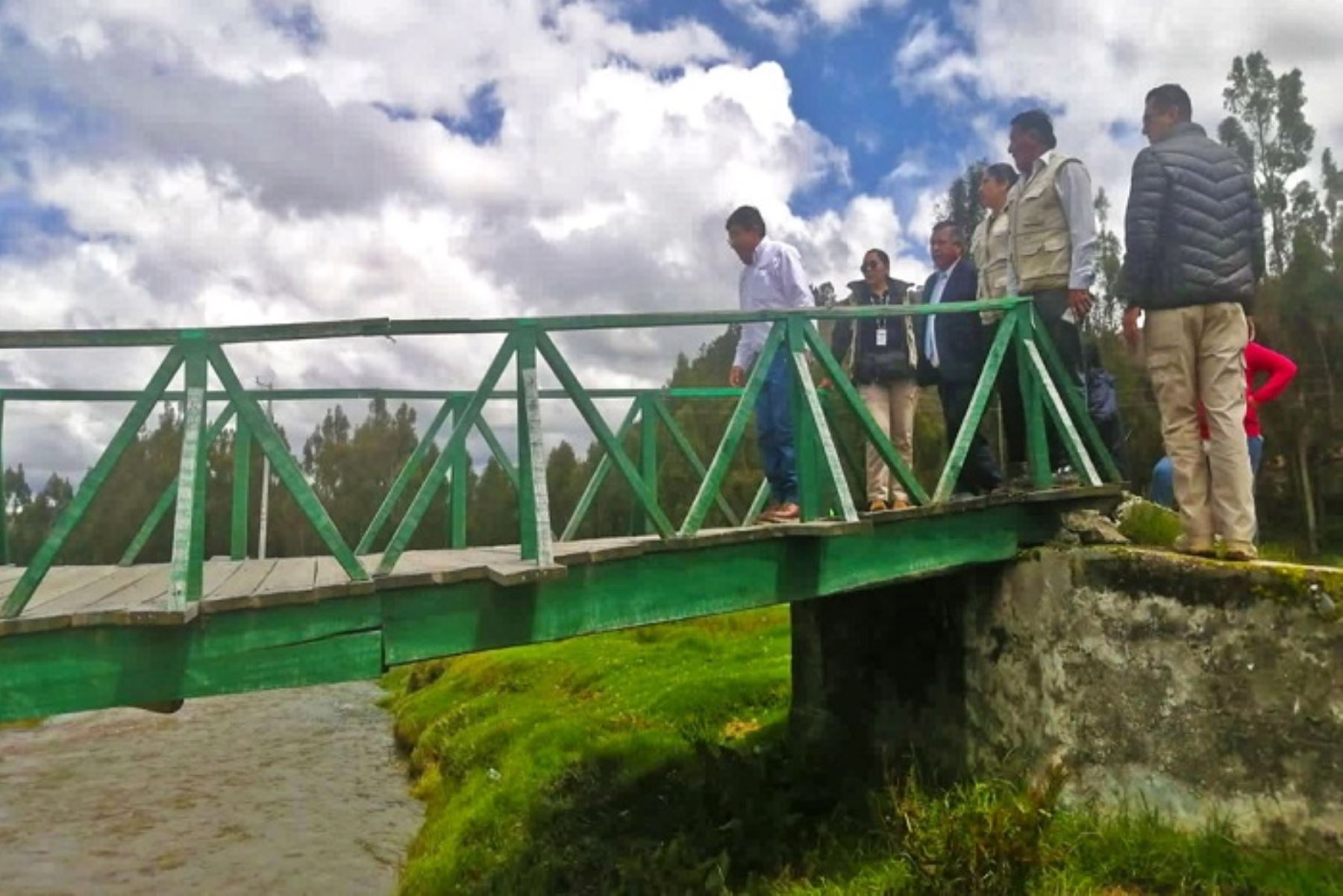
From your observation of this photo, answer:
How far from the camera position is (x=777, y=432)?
274 inches

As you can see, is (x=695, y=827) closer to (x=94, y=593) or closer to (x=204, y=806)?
(x=94, y=593)

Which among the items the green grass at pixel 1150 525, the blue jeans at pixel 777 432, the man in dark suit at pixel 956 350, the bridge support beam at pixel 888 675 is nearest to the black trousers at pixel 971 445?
the man in dark suit at pixel 956 350

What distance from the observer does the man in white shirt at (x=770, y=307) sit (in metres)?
6.95

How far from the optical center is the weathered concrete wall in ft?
17.8

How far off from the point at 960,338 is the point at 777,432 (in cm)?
165

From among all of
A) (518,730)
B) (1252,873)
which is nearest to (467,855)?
(518,730)

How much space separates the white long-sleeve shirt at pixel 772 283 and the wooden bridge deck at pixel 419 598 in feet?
5.24

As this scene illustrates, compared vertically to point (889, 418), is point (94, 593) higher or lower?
lower

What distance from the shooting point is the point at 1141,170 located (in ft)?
19.7

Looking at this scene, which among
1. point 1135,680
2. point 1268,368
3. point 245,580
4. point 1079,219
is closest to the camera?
point 245,580

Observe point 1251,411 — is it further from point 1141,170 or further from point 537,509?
point 537,509

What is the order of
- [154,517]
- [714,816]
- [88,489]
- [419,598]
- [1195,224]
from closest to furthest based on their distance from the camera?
[88,489] < [419,598] < [1195,224] < [154,517] < [714,816]

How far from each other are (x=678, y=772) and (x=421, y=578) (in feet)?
16.4

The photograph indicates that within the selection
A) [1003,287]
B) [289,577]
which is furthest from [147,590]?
[1003,287]
